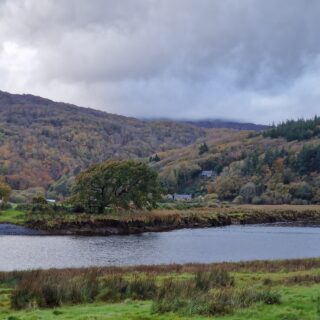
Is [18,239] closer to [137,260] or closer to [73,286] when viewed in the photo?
[137,260]

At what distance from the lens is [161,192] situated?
93.0 meters

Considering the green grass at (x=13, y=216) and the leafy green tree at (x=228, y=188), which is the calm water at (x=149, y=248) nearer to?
the green grass at (x=13, y=216)

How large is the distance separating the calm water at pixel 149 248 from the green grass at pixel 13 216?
333 cm

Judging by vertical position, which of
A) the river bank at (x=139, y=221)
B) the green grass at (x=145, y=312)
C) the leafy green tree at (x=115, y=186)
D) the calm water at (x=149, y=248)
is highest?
the leafy green tree at (x=115, y=186)

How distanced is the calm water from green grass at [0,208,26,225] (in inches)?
131

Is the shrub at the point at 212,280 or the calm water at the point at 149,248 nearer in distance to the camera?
the shrub at the point at 212,280

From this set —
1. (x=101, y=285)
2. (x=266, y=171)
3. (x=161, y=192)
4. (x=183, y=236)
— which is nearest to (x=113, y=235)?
(x=183, y=236)

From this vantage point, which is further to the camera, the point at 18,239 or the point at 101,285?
the point at 18,239

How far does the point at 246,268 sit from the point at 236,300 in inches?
681

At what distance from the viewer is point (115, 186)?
9062 centimetres

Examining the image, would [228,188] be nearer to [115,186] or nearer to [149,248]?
[115,186]

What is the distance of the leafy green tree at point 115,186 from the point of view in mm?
89125

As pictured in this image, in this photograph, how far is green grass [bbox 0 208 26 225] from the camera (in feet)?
266

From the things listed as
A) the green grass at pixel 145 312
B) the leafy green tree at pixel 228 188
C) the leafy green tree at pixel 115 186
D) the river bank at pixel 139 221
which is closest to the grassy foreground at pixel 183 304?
the green grass at pixel 145 312
